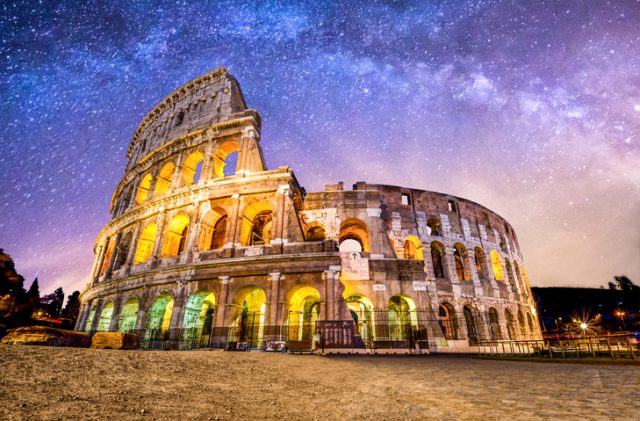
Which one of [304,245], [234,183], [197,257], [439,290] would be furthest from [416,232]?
[197,257]

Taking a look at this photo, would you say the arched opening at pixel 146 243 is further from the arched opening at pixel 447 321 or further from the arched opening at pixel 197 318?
the arched opening at pixel 447 321

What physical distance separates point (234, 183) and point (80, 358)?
13.0 m

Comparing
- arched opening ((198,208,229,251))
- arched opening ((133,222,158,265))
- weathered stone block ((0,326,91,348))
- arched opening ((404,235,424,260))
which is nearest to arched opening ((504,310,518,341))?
arched opening ((404,235,424,260))

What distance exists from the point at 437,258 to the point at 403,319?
7018 mm

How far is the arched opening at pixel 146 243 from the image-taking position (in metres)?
18.8

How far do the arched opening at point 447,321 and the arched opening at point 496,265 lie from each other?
6.44 metres

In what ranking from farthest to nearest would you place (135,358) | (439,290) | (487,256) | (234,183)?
(487,256), (439,290), (234,183), (135,358)

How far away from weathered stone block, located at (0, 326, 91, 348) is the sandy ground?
9.55 feet

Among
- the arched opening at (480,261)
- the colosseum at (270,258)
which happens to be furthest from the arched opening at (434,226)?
the arched opening at (480,261)

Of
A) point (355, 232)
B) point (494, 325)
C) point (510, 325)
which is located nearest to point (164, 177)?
point (355, 232)

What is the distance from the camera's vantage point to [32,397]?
298cm

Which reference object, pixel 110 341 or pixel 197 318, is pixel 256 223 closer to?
pixel 197 318

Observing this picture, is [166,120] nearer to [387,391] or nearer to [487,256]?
[387,391]

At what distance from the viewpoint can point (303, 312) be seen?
1341cm
